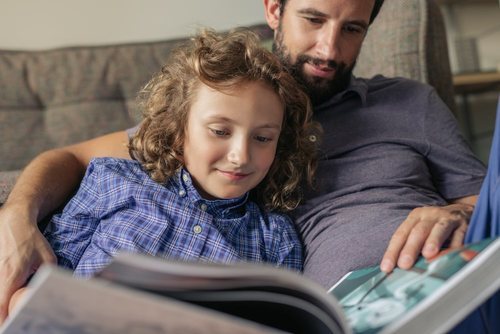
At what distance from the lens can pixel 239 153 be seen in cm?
104

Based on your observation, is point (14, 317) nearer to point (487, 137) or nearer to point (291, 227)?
point (291, 227)

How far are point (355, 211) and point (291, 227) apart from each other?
0.13 metres

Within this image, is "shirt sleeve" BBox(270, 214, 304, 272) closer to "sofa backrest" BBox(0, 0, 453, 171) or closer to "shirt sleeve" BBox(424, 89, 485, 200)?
"shirt sleeve" BBox(424, 89, 485, 200)

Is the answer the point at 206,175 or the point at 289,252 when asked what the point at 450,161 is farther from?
the point at 206,175

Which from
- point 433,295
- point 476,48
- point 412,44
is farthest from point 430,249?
point 476,48

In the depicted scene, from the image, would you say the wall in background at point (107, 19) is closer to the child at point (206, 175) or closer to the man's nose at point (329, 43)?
the man's nose at point (329, 43)

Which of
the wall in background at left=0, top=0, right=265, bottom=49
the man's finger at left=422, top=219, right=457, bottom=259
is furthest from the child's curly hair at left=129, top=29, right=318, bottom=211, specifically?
the wall in background at left=0, top=0, right=265, bottom=49

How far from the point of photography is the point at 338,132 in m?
1.29

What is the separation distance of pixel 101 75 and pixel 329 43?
3.08 ft

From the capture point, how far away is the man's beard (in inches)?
52.4

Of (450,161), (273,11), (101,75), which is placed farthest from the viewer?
(101,75)

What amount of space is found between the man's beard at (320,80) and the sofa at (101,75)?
1.37 feet

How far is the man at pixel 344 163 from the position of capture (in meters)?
1.02

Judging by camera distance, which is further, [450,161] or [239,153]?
[450,161]
